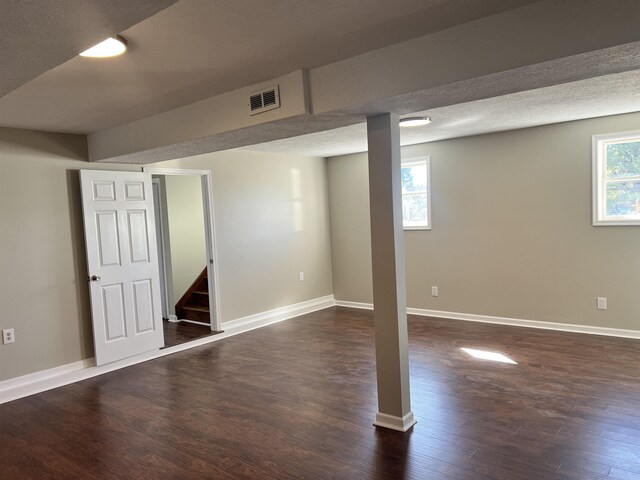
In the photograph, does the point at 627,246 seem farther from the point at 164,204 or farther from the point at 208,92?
the point at 164,204

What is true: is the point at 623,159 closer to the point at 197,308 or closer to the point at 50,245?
the point at 197,308

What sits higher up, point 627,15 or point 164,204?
point 627,15

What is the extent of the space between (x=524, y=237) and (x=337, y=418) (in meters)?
3.34

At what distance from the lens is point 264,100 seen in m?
2.90

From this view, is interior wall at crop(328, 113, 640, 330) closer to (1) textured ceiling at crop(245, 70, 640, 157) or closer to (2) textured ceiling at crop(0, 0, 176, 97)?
(1) textured ceiling at crop(245, 70, 640, 157)

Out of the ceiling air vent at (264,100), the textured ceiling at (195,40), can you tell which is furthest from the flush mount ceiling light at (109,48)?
the ceiling air vent at (264,100)

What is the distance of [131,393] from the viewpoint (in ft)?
12.6

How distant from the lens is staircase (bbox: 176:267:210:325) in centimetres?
618

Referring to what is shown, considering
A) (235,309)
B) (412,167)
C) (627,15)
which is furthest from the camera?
(412,167)

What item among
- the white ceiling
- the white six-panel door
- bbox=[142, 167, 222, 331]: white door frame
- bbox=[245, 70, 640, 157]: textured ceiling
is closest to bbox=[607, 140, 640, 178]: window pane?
bbox=[245, 70, 640, 157]: textured ceiling

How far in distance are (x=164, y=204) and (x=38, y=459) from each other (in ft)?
12.9

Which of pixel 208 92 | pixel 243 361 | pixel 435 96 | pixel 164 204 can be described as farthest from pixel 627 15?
pixel 164 204

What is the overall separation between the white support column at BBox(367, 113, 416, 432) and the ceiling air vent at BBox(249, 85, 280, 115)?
61cm

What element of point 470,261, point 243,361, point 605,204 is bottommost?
point 243,361
